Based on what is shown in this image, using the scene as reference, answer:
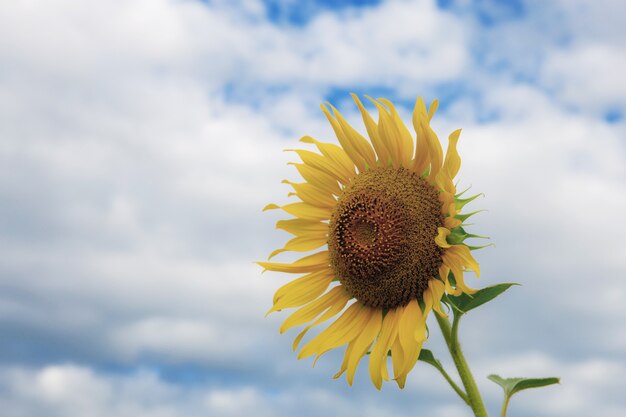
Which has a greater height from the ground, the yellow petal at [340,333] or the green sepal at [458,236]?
the green sepal at [458,236]

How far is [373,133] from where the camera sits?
6414 millimetres

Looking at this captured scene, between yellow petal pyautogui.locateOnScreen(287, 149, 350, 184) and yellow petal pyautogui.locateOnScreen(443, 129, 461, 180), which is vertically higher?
yellow petal pyautogui.locateOnScreen(287, 149, 350, 184)

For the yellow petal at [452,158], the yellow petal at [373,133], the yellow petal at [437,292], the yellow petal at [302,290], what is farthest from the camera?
the yellow petal at [302,290]

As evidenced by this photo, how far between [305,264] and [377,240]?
970mm

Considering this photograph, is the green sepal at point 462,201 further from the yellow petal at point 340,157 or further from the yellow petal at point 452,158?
the yellow petal at point 340,157

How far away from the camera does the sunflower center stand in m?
5.96

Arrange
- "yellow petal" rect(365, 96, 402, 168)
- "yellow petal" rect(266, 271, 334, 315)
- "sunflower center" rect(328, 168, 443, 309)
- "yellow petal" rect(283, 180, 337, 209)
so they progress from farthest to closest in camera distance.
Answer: "yellow petal" rect(283, 180, 337, 209) → "yellow petal" rect(266, 271, 334, 315) → "yellow petal" rect(365, 96, 402, 168) → "sunflower center" rect(328, 168, 443, 309)

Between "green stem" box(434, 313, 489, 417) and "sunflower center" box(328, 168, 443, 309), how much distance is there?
1.16 feet

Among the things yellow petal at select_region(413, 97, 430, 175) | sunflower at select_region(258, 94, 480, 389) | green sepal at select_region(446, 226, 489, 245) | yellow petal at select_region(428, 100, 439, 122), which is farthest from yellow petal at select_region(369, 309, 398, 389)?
yellow petal at select_region(428, 100, 439, 122)

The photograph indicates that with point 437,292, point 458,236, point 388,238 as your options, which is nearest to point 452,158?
point 458,236

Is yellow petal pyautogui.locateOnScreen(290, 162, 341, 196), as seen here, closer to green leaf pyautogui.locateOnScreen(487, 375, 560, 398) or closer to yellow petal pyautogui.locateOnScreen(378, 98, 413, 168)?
yellow petal pyautogui.locateOnScreen(378, 98, 413, 168)

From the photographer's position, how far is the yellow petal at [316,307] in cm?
661

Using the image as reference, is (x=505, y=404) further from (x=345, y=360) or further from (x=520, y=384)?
(x=345, y=360)

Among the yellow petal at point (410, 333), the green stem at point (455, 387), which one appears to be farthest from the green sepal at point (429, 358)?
the yellow petal at point (410, 333)
